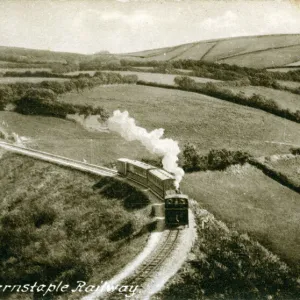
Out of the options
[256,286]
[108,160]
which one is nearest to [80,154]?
[108,160]

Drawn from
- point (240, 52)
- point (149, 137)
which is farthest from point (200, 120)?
point (240, 52)

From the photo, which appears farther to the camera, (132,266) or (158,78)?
(158,78)

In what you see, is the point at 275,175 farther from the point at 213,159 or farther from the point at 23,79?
the point at 23,79

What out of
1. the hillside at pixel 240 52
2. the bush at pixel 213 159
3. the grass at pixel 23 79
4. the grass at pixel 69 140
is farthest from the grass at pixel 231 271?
the grass at pixel 23 79

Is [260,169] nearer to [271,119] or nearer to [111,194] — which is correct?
[271,119]

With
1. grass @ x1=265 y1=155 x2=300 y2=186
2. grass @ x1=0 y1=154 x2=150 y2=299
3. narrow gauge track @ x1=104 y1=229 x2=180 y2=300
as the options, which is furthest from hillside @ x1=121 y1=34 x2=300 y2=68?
narrow gauge track @ x1=104 y1=229 x2=180 y2=300

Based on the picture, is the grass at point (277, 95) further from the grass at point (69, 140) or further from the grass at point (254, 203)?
the grass at point (69, 140)

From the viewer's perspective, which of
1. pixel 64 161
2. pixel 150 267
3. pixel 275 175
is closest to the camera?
pixel 150 267
